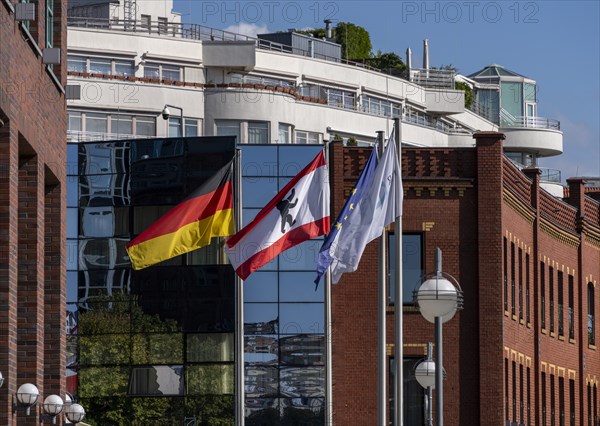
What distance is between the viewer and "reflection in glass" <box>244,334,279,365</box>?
47.5 m

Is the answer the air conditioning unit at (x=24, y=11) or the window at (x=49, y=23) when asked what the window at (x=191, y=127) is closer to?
the window at (x=49, y=23)

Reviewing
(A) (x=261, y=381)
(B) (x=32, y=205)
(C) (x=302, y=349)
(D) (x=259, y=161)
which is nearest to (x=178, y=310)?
(A) (x=261, y=381)

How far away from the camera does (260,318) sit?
156ft

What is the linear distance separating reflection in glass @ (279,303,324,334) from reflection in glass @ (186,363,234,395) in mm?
1910

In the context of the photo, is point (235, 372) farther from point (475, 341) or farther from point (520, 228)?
point (520, 228)

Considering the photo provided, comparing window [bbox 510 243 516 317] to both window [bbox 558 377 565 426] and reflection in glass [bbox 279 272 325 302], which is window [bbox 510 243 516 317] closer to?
reflection in glass [bbox 279 272 325 302]

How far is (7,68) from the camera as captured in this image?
917 inches

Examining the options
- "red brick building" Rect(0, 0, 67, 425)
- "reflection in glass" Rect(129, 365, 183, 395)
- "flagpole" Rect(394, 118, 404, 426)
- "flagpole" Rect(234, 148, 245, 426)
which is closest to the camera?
"red brick building" Rect(0, 0, 67, 425)

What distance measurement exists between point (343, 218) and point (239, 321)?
1752 centimetres

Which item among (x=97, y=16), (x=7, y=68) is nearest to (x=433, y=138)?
(x=97, y=16)

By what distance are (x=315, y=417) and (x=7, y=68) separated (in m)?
25.7

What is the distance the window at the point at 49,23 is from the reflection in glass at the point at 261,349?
19995mm

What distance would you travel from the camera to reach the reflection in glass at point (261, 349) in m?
47.5

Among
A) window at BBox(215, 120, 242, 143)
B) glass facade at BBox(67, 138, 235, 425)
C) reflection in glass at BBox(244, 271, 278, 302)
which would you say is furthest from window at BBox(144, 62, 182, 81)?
reflection in glass at BBox(244, 271, 278, 302)
